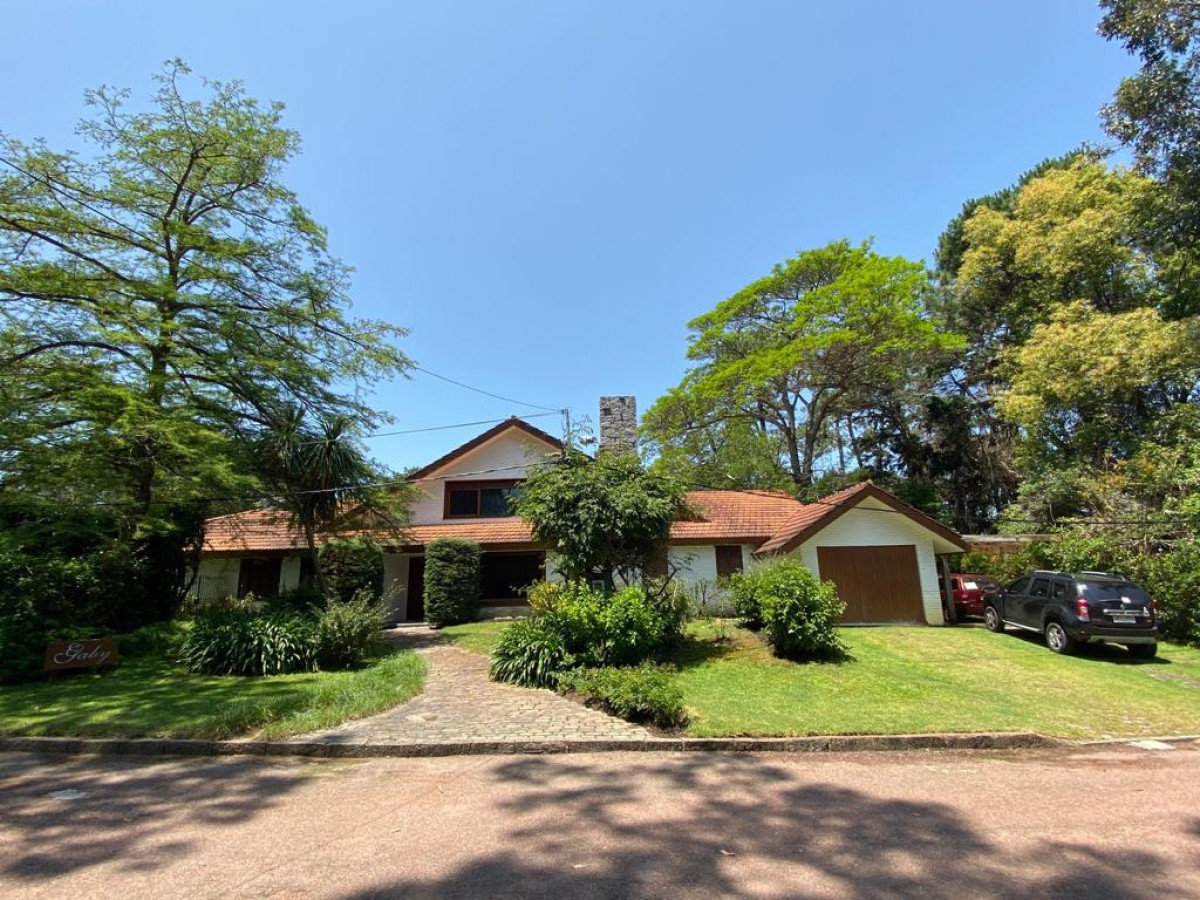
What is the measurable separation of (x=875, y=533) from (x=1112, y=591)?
5.50m

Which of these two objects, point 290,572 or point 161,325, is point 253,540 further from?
point 161,325

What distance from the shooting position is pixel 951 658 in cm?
1183

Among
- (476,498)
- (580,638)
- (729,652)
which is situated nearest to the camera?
(580,638)

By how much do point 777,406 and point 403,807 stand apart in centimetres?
2795

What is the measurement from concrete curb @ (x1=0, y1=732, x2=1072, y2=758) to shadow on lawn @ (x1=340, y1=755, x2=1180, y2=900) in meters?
1.22

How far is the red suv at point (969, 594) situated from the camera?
17422 mm

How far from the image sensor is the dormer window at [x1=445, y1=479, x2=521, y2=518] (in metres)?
21.6

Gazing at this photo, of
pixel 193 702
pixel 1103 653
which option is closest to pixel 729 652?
pixel 1103 653

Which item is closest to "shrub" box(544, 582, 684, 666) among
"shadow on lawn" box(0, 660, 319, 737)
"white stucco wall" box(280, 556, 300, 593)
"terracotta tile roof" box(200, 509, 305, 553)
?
"shadow on lawn" box(0, 660, 319, 737)

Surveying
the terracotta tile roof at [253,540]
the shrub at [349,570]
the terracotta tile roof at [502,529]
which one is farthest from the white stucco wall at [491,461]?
the terracotta tile roof at [253,540]

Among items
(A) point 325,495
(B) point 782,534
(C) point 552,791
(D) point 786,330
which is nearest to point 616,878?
(C) point 552,791

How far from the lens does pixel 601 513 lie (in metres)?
10.9

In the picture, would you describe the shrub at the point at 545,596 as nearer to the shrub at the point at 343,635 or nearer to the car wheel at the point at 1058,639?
the shrub at the point at 343,635

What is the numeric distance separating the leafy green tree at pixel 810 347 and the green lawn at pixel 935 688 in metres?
15.0
